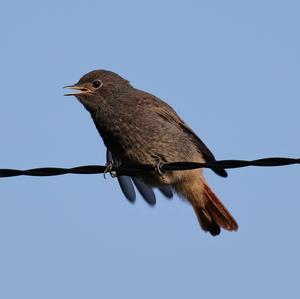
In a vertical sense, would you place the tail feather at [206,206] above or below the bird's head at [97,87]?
below

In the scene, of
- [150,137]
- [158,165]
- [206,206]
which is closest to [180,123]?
[150,137]

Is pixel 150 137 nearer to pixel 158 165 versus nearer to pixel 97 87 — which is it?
pixel 158 165

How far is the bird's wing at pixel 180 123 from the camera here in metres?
9.80

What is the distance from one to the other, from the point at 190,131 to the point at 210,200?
1057 millimetres

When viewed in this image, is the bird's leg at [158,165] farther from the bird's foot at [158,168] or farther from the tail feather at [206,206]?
the tail feather at [206,206]

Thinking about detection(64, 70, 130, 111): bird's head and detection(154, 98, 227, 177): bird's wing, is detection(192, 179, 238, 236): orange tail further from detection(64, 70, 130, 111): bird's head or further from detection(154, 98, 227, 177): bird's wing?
detection(64, 70, 130, 111): bird's head

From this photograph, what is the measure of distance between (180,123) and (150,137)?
101cm

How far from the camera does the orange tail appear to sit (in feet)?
32.9

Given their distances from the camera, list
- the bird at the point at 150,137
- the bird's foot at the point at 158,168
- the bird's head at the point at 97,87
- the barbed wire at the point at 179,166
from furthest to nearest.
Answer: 1. the bird's head at the point at 97,87
2. the bird at the point at 150,137
3. the bird's foot at the point at 158,168
4. the barbed wire at the point at 179,166

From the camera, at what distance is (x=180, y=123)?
10.0 m

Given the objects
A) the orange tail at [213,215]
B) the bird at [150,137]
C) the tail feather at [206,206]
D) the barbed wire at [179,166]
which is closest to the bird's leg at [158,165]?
the bird at [150,137]

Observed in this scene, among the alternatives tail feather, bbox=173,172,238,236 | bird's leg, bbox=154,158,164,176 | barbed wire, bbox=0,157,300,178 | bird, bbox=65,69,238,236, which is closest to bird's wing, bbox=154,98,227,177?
bird, bbox=65,69,238,236

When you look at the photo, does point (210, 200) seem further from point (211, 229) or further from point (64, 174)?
point (64, 174)

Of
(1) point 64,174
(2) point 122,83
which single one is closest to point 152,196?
(2) point 122,83
